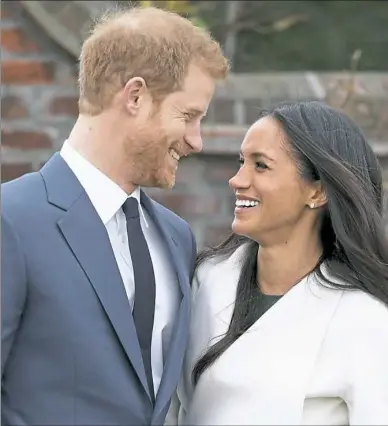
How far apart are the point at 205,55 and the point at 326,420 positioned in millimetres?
868

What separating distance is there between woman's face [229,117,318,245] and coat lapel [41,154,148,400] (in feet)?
1.46

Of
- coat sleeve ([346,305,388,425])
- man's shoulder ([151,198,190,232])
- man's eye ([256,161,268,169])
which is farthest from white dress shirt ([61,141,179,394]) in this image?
coat sleeve ([346,305,388,425])

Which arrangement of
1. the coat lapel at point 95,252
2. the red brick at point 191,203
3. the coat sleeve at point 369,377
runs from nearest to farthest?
the coat lapel at point 95,252 → the coat sleeve at point 369,377 → the red brick at point 191,203

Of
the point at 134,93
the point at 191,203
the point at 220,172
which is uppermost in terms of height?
the point at 134,93

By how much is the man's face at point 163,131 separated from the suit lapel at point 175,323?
16cm

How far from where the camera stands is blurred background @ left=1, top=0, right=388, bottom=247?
15.6ft

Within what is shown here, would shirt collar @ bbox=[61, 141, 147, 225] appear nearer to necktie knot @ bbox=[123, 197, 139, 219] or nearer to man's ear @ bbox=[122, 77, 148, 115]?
necktie knot @ bbox=[123, 197, 139, 219]

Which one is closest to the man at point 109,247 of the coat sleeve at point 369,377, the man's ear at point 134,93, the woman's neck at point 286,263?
the man's ear at point 134,93

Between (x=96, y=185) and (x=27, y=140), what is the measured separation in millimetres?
2126

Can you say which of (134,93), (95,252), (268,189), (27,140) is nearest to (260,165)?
(268,189)

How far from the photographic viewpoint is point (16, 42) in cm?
475

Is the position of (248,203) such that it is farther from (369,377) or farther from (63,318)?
(63,318)

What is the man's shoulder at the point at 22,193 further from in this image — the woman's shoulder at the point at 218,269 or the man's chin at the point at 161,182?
the woman's shoulder at the point at 218,269

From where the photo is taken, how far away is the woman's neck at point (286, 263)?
10.1 ft
